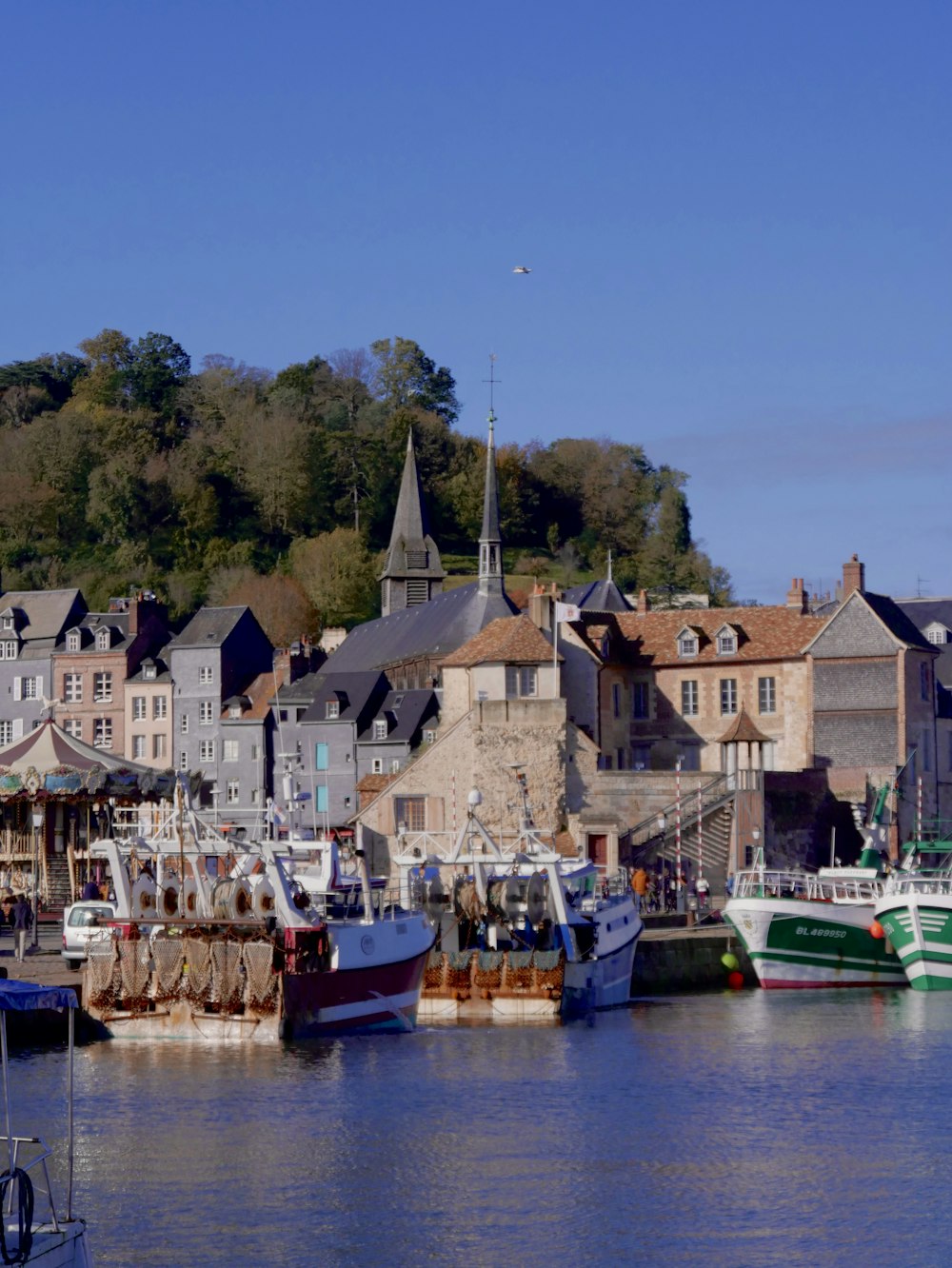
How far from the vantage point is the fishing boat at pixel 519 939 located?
4281 centimetres

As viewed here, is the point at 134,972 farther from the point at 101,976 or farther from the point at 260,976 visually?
the point at 260,976

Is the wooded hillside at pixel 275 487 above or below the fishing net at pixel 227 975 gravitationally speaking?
above

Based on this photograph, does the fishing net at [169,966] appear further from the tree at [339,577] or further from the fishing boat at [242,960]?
the tree at [339,577]

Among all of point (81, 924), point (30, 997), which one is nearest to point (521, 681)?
point (81, 924)

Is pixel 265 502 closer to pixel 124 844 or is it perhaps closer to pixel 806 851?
pixel 806 851

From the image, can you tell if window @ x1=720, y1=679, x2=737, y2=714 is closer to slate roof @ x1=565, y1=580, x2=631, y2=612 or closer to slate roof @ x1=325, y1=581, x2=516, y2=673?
slate roof @ x1=325, y1=581, x2=516, y2=673

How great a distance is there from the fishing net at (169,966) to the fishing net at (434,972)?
21.9 ft

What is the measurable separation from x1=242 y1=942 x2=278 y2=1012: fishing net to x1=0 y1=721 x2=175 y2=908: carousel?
15.3 meters

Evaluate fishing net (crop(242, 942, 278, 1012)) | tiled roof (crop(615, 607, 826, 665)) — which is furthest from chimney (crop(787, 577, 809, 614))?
fishing net (crop(242, 942, 278, 1012))

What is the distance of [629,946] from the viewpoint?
152 feet

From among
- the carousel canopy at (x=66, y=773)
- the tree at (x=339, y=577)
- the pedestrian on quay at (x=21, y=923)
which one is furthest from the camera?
the tree at (x=339, y=577)

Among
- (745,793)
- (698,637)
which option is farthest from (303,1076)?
(698,637)

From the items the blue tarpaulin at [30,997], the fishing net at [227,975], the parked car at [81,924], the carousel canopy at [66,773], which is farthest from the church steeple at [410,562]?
the blue tarpaulin at [30,997]

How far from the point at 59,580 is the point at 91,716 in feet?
84.5
